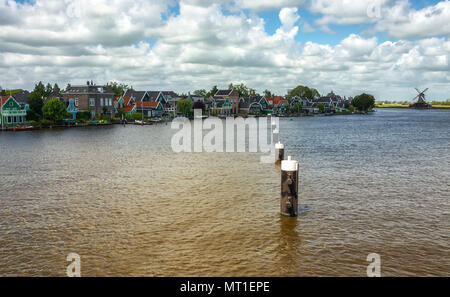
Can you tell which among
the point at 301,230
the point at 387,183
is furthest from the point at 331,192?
the point at 301,230

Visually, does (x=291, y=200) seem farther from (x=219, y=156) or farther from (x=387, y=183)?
(x=219, y=156)

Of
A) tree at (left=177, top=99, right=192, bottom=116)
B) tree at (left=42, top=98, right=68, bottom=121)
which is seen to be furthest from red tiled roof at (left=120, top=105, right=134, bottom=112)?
tree at (left=42, top=98, right=68, bottom=121)

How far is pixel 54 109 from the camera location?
80.8 meters

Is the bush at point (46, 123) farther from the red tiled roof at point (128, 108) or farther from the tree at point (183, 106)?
the tree at point (183, 106)

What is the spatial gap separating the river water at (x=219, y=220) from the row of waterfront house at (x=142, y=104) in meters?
54.5

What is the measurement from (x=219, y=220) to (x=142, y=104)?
344 ft

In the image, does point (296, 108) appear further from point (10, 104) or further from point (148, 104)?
point (10, 104)

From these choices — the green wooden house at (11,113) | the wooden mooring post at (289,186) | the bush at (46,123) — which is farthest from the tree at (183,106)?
the wooden mooring post at (289,186)

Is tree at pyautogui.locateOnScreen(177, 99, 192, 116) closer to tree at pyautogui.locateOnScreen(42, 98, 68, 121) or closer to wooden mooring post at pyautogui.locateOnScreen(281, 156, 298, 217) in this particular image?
tree at pyautogui.locateOnScreen(42, 98, 68, 121)

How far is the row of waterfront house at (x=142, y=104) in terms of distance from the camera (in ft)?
256

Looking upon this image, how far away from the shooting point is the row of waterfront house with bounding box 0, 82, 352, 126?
78062 mm

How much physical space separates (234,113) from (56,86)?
81312 mm

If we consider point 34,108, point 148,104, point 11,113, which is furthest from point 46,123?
point 148,104

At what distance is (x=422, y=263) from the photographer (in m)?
12.1
